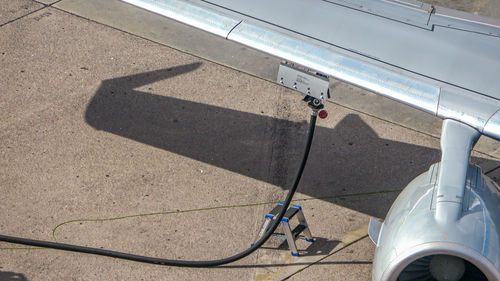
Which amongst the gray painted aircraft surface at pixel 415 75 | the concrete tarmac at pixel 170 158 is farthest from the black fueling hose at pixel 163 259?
the gray painted aircraft surface at pixel 415 75

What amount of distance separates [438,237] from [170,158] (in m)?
4.65

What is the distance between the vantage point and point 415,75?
7125mm

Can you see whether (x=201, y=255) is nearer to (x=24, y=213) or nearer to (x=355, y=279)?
(x=355, y=279)

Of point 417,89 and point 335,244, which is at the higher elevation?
point 417,89

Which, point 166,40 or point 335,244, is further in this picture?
point 166,40

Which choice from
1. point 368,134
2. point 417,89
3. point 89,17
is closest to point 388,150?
point 368,134

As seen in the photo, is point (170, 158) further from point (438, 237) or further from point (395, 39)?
point (438, 237)

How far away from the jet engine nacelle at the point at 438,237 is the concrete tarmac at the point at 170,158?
1487mm

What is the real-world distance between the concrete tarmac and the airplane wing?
8.08ft

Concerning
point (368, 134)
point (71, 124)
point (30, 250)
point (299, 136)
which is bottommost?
point (30, 250)

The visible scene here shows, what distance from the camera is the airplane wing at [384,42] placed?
681 cm

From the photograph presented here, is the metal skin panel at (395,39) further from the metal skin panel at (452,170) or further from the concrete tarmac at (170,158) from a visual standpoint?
the concrete tarmac at (170,158)

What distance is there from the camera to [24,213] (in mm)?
8594

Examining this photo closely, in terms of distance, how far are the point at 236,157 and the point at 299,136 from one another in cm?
112
